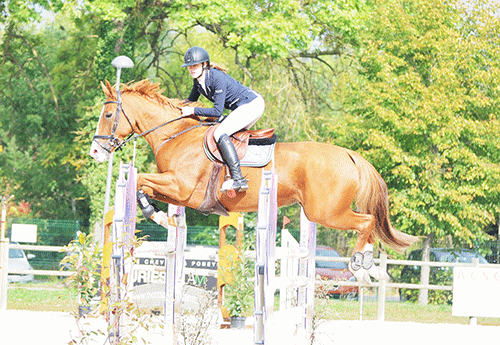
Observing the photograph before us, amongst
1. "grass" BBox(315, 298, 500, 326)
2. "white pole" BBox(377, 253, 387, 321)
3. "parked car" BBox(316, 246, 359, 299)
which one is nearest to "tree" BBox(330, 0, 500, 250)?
"parked car" BBox(316, 246, 359, 299)

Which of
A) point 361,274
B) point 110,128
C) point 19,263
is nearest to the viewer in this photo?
point 361,274

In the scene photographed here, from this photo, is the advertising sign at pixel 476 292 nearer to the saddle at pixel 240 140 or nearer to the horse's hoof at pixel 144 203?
A: the saddle at pixel 240 140

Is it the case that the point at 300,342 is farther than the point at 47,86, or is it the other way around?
the point at 47,86

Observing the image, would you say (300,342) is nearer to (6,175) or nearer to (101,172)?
(101,172)

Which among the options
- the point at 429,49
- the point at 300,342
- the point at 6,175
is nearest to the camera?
the point at 300,342

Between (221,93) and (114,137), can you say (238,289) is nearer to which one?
(114,137)

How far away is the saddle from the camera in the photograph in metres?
5.41

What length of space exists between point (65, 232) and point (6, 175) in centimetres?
873

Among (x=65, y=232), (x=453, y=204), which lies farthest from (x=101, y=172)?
(x=453, y=204)

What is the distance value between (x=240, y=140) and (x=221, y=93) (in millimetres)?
420

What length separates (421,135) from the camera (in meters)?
15.2

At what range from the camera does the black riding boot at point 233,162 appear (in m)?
5.23

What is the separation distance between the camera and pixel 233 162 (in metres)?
5.23

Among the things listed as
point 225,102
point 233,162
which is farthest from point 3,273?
point 233,162
